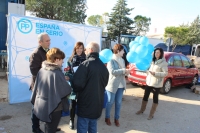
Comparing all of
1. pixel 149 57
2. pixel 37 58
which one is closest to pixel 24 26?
pixel 37 58

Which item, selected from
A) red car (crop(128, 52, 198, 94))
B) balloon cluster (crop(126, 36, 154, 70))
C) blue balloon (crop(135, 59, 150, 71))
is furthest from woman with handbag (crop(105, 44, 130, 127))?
red car (crop(128, 52, 198, 94))

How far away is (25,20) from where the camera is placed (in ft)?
14.6

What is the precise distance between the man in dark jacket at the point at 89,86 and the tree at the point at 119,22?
89.7 feet

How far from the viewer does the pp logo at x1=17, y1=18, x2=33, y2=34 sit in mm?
4387


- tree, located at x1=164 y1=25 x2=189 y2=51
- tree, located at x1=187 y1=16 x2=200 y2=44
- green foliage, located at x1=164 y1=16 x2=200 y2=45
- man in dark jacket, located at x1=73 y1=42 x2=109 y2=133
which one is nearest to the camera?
man in dark jacket, located at x1=73 y1=42 x2=109 y2=133

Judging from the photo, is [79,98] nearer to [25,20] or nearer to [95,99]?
[95,99]

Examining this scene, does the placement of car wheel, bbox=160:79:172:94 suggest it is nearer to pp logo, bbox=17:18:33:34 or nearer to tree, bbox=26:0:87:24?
pp logo, bbox=17:18:33:34

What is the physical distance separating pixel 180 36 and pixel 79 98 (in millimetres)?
32790

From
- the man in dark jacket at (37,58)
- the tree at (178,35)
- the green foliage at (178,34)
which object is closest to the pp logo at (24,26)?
the man in dark jacket at (37,58)

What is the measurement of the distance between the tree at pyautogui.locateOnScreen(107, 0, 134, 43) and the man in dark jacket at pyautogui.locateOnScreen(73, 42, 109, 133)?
89.7ft

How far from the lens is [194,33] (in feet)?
109

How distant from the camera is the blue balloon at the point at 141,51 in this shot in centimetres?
412

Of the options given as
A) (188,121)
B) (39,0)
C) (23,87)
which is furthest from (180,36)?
(23,87)

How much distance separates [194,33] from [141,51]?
3419cm
